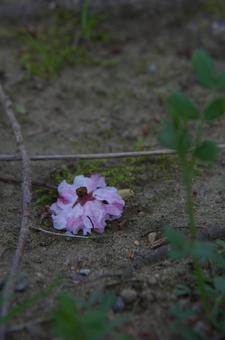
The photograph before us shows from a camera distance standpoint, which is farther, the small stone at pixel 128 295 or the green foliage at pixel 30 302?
the small stone at pixel 128 295

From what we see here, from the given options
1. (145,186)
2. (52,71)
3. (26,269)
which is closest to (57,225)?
(26,269)

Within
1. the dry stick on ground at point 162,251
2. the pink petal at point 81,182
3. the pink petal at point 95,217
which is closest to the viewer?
the dry stick on ground at point 162,251

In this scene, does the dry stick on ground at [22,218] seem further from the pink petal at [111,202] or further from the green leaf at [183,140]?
the green leaf at [183,140]

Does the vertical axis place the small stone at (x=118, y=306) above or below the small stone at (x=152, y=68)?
below

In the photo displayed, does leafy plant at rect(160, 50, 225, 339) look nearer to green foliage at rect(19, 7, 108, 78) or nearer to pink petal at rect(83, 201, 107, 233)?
pink petal at rect(83, 201, 107, 233)

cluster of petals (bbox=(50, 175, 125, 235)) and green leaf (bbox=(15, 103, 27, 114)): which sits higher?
green leaf (bbox=(15, 103, 27, 114))

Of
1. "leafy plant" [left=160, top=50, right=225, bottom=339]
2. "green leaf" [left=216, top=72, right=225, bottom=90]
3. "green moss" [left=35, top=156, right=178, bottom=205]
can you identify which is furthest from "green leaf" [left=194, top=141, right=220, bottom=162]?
"green moss" [left=35, top=156, right=178, bottom=205]

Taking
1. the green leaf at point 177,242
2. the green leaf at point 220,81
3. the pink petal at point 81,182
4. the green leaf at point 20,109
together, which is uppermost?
the green leaf at point 20,109

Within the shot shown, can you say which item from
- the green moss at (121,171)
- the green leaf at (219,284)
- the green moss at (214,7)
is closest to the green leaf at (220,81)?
the green leaf at (219,284)
